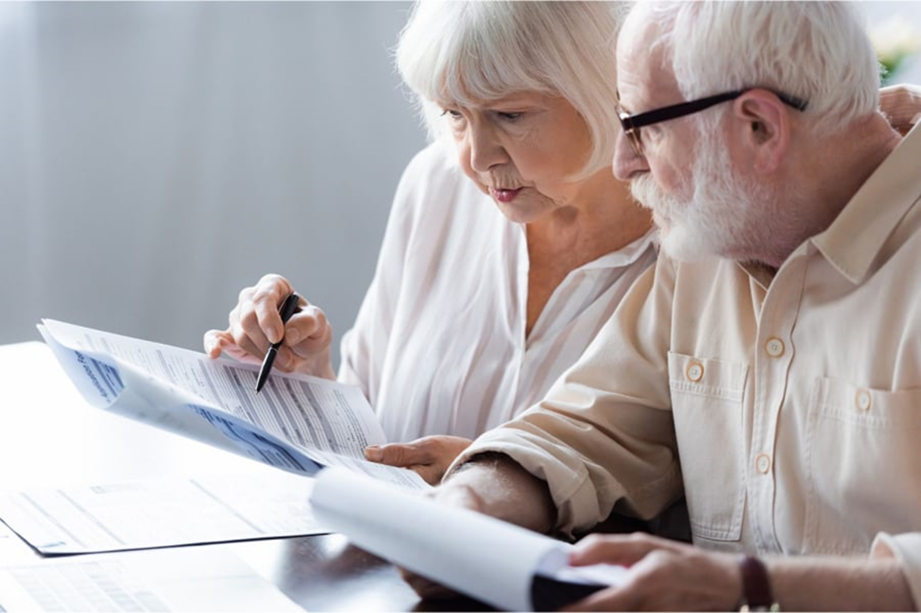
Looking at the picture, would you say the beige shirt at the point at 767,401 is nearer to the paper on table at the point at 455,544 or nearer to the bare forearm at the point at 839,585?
the bare forearm at the point at 839,585

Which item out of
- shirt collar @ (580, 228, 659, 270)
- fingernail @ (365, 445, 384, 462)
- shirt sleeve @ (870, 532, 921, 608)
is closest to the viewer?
shirt sleeve @ (870, 532, 921, 608)

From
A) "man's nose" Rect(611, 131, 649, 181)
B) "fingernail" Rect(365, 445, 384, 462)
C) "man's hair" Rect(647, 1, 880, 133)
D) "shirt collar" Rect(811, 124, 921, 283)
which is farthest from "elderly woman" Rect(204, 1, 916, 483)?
"shirt collar" Rect(811, 124, 921, 283)

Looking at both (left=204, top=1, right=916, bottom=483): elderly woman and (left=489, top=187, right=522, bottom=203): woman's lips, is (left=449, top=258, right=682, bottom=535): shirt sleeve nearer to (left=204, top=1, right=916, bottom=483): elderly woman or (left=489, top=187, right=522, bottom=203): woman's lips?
(left=204, top=1, right=916, bottom=483): elderly woman

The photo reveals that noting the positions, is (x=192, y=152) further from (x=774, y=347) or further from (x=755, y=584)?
(x=755, y=584)

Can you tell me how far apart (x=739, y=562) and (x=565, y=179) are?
932 mm

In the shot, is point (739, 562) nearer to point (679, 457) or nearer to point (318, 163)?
point (679, 457)

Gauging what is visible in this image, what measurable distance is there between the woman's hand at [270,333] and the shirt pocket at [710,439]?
574 mm

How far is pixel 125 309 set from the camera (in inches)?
129

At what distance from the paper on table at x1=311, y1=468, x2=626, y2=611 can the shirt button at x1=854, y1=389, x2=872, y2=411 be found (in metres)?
0.40

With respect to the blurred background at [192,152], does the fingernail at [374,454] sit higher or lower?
lower

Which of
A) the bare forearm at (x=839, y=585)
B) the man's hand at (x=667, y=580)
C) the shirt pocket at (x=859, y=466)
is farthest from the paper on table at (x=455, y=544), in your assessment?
the shirt pocket at (x=859, y=466)

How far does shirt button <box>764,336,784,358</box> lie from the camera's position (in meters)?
1.42

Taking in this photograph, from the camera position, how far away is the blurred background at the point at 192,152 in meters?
3.09

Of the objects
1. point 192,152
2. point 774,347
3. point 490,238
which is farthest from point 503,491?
point 192,152
